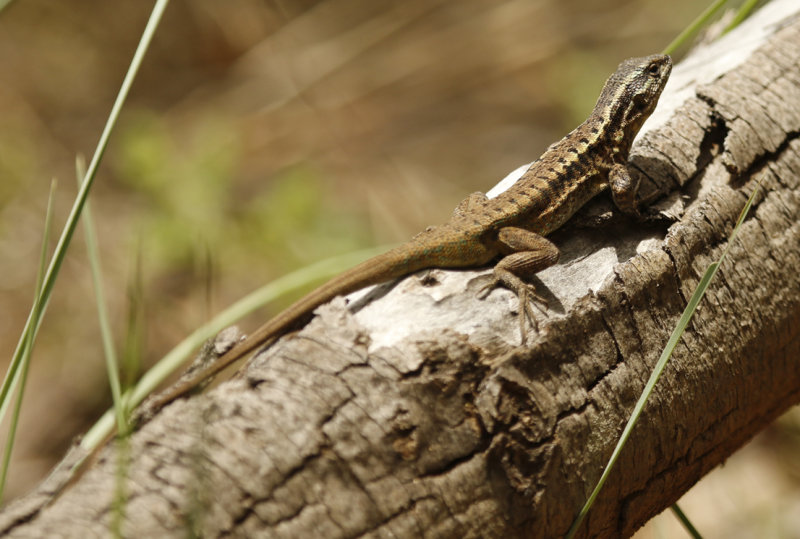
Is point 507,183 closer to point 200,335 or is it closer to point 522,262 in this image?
point 522,262

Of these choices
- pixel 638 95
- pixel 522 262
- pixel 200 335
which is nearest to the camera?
pixel 200 335

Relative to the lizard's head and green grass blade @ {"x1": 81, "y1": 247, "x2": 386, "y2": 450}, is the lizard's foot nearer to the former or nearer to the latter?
green grass blade @ {"x1": 81, "y1": 247, "x2": 386, "y2": 450}

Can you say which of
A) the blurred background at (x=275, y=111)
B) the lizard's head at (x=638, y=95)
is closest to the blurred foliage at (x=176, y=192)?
the blurred background at (x=275, y=111)

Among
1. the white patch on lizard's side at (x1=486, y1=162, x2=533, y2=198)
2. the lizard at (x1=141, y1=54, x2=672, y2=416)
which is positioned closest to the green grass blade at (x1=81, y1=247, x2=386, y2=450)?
the lizard at (x1=141, y1=54, x2=672, y2=416)

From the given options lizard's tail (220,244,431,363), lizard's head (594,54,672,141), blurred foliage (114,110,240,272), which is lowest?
lizard's tail (220,244,431,363)

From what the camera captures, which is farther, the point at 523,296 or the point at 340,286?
the point at 340,286

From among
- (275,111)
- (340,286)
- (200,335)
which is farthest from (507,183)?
(275,111)

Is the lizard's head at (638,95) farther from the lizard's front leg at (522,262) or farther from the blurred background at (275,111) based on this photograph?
the blurred background at (275,111)
